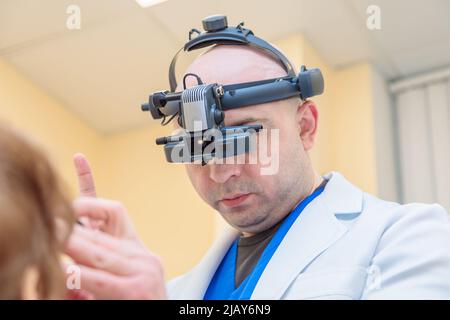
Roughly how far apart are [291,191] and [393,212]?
203mm

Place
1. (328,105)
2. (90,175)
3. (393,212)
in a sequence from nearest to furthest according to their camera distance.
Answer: (90,175), (393,212), (328,105)

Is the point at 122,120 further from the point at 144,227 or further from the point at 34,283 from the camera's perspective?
the point at 34,283

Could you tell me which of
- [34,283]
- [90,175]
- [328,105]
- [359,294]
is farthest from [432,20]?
[34,283]

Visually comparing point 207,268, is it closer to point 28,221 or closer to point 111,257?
point 111,257

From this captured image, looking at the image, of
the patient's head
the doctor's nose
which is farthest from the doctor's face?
the patient's head

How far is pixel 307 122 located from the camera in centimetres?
117

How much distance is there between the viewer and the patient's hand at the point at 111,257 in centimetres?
48

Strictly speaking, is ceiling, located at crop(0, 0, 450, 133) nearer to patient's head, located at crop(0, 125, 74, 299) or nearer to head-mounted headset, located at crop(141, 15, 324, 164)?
head-mounted headset, located at crop(141, 15, 324, 164)

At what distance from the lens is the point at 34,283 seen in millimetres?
411

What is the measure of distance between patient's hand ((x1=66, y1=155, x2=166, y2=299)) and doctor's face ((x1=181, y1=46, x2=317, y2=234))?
0.49 metres

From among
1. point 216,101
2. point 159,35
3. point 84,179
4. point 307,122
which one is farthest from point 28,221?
point 159,35

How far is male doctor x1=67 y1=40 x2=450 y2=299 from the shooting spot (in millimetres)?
501

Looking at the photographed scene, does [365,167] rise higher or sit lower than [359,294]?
higher

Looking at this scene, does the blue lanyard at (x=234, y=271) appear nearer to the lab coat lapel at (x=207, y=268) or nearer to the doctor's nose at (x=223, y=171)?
the lab coat lapel at (x=207, y=268)
